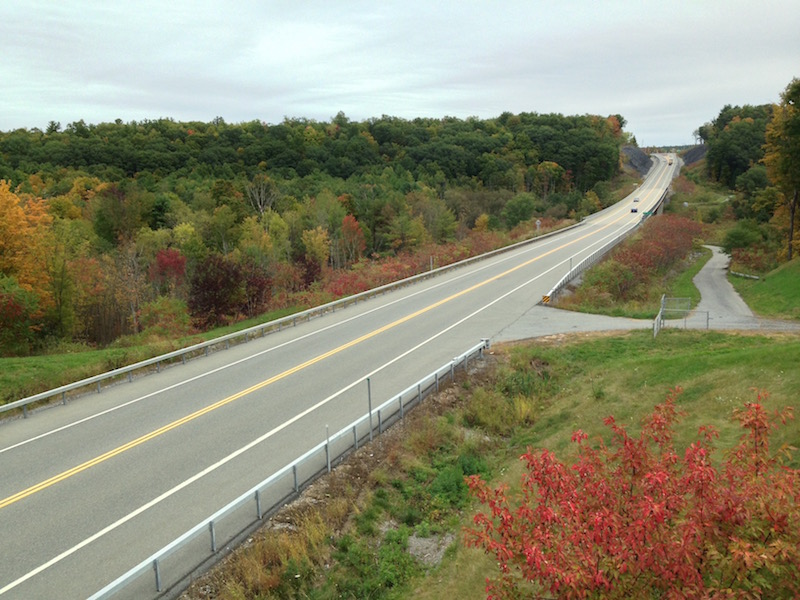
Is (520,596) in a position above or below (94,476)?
above

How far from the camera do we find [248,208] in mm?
82125

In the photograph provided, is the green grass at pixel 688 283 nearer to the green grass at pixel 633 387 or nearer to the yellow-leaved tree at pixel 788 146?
the yellow-leaved tree at pixel 788 146

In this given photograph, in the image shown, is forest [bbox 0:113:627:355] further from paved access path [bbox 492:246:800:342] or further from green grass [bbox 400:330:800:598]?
green grass [bbox 400:330:800:598]

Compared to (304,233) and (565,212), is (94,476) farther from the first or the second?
(565,212)

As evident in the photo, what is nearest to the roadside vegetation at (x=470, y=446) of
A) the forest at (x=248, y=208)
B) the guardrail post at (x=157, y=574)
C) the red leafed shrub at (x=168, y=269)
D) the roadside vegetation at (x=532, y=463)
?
the roadside vegetation at (x=532, y=463)

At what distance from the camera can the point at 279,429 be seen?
14.6 meters

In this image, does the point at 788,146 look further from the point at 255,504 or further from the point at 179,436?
the point at 255,504

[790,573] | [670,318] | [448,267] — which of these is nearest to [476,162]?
[448,267]

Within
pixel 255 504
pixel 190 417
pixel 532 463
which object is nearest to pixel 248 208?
pixel 190 417

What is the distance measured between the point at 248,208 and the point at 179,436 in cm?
7170

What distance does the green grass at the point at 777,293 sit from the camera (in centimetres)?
3061

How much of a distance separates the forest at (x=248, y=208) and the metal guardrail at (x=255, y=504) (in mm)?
17717

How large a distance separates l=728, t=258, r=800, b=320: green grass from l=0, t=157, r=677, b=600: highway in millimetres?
14692

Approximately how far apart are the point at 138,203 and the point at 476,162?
78.2 m
